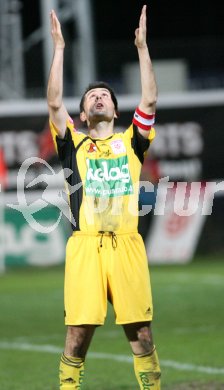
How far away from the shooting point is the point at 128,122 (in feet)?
59.9

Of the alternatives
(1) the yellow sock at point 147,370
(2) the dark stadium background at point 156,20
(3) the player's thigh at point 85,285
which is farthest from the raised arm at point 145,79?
(2) the dark stadium background at point 156,20

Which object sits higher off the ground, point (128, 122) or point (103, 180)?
point (103, 180)

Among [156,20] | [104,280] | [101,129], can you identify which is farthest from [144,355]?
[156,20]

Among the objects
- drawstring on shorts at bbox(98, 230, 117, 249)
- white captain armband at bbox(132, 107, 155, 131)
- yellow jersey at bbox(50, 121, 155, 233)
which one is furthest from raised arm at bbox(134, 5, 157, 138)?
drawstring on shorts at bbox(98, 230, 117, 249)

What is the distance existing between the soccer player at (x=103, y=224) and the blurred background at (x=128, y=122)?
34.8ft

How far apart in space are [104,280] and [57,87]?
1.12m

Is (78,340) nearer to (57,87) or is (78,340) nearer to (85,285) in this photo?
(85,285)

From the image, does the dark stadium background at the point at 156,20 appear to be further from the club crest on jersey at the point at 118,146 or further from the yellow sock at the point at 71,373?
the yellow sock at the point at 71,373

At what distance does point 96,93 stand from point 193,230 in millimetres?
11945

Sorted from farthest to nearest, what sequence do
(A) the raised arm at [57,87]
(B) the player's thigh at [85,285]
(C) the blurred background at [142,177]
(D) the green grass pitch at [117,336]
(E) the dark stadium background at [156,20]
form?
1. (E) the dark stadium background at [156,20]
2. (C) the blurred background at [142,177]
3. (D) the green grass pitch at [117,336]
4. (A) the raised arm at [57,87]
5. (B) the player's thigh at [85,285]

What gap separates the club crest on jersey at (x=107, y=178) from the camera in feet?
22.1

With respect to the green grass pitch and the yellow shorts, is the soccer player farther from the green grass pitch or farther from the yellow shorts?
the green grass pitch

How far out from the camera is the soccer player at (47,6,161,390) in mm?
6645

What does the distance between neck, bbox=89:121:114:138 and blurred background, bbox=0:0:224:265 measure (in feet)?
34.7
